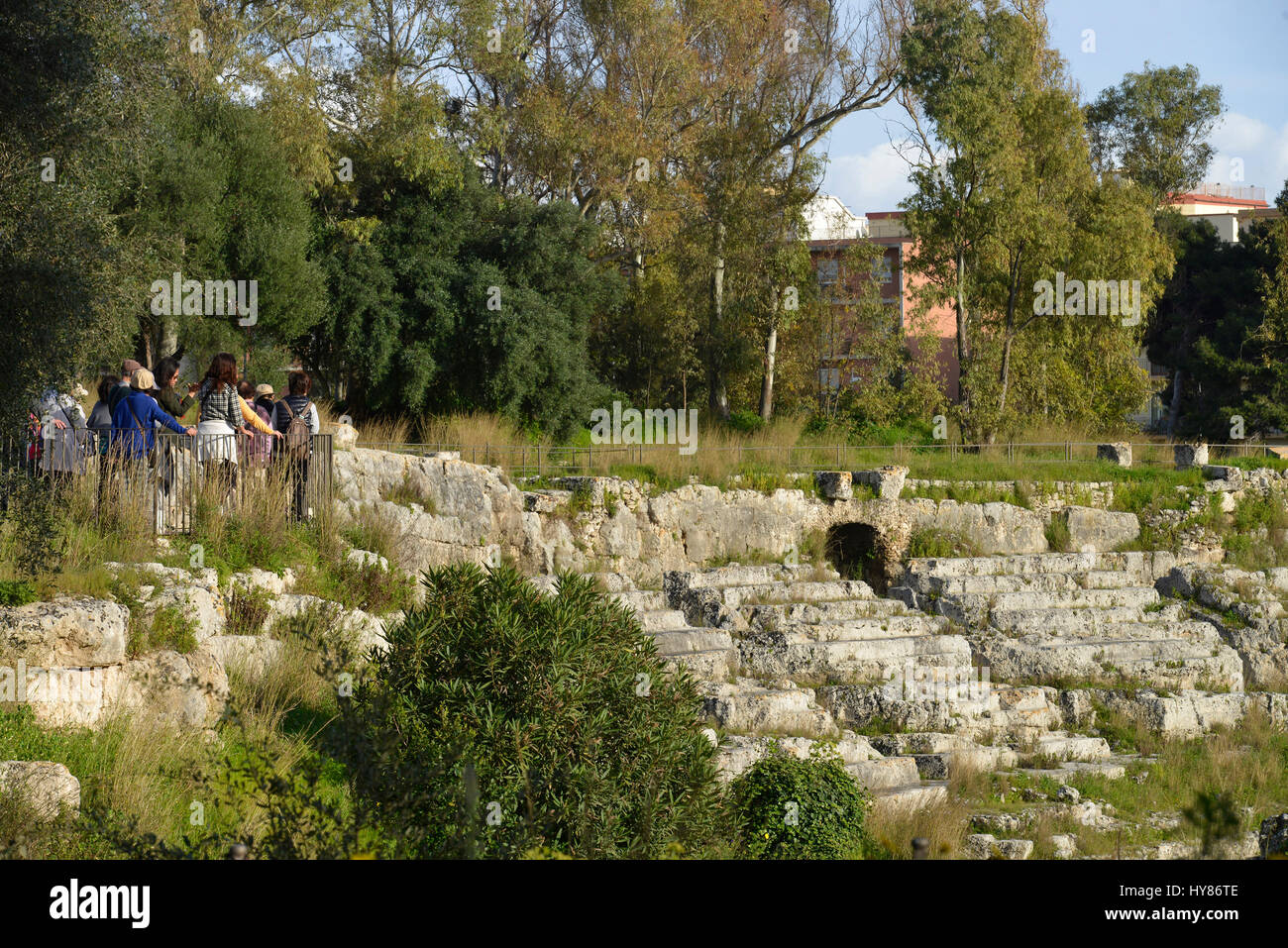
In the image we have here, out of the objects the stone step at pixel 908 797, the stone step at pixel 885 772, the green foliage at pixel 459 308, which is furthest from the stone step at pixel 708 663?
the green foliage at pixel 459 308

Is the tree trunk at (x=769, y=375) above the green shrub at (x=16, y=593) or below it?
above

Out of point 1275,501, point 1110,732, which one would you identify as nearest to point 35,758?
point 1110,732

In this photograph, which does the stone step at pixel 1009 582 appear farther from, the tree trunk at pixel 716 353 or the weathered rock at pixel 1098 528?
the tree trunk at pixel 716 353

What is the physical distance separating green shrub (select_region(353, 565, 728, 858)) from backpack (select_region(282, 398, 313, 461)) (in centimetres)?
448

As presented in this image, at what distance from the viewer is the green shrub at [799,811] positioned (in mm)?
8172

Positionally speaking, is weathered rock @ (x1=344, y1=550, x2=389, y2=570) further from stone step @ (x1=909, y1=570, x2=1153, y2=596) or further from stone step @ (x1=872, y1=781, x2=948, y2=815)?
stone step @ (x1=909, y1=570, x2=1153, y2=596)

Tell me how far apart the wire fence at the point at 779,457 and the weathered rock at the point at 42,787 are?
10442 millimetres

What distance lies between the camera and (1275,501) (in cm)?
2252

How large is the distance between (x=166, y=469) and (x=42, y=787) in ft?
13.8

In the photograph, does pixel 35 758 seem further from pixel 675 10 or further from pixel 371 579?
pixel 675 10

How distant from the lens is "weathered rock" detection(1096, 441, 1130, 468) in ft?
75.2

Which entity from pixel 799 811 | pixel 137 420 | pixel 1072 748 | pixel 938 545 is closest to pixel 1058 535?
pixel 938 545

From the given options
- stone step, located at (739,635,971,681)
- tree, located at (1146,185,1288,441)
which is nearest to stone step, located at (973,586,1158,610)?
stone step, located at (739,635,971,681)

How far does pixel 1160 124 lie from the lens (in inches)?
1583
